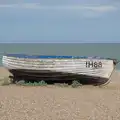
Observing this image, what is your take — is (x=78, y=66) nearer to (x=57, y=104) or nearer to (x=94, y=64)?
(x=94, y=64)

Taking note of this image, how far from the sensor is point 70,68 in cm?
1944

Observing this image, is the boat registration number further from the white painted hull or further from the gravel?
the gravel

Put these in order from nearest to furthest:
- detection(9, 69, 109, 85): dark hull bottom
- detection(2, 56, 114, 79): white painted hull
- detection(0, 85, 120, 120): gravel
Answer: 1. detection(0, 85, 120, 120): gravel
2. detection(2, 56, 114, 79): white painted hull
3. detection(9, 69, 109, 85): dark hull bottom

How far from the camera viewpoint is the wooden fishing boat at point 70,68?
764 inches

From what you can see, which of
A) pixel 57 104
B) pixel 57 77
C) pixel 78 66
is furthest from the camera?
pixel 57 77

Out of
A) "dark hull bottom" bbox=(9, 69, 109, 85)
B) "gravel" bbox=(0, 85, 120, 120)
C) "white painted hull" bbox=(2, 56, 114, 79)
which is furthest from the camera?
"dark hull bottom" bbox=(9, 69, 109, 85)

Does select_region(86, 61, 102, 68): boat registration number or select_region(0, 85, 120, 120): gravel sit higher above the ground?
select_region(86, 61, 102, 68): boat registration number

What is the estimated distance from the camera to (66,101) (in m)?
14.8

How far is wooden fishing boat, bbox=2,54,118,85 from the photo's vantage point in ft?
63.7

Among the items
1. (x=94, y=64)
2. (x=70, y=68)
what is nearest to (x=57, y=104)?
(x=70, y=68)

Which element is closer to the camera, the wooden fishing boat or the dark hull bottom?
the wooden fishing boat

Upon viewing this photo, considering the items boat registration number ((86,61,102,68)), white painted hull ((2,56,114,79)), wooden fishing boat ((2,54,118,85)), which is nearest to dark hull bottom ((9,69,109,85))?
wooden fishing boat ((2,54,118,85))

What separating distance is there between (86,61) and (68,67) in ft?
2.59

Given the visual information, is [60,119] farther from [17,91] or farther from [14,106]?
[17,91]
